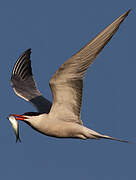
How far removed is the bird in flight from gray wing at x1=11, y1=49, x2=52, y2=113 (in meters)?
0.04

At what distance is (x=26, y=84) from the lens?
1234 cm

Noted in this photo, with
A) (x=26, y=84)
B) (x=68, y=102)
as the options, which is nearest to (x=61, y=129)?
(x=68, y=102)

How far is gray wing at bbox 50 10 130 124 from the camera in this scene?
8.07m

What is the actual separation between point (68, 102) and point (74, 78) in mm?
665

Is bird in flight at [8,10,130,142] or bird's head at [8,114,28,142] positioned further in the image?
bird's head at [8,114,28,142]

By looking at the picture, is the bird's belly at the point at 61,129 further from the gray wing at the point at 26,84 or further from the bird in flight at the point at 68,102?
the gray wing at the point at 26,84

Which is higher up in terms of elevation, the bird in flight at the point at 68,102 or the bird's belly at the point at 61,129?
the bird in flight at the point at 68,102

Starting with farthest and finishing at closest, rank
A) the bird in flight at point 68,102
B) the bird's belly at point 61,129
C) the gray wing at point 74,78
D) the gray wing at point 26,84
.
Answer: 1. the gray wing at point 26,84
2. the bird's belly at point 61,129
3. the bird in flight at point 68,102
4. the gray wing at point 74,78

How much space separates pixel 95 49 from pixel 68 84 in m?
1.05

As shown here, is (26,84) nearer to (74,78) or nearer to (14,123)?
(14,123)

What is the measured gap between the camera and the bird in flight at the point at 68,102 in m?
8.24

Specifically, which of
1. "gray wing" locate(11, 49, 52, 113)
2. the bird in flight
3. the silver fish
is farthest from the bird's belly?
"gray wing" locate(11, 49, 52, 113)

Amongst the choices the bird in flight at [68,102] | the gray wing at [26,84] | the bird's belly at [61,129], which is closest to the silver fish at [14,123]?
the bird in flight at [68,102]

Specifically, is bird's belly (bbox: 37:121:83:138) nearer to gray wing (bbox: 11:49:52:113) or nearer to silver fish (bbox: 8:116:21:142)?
silver fish (bbox: 8:116:21:142)
